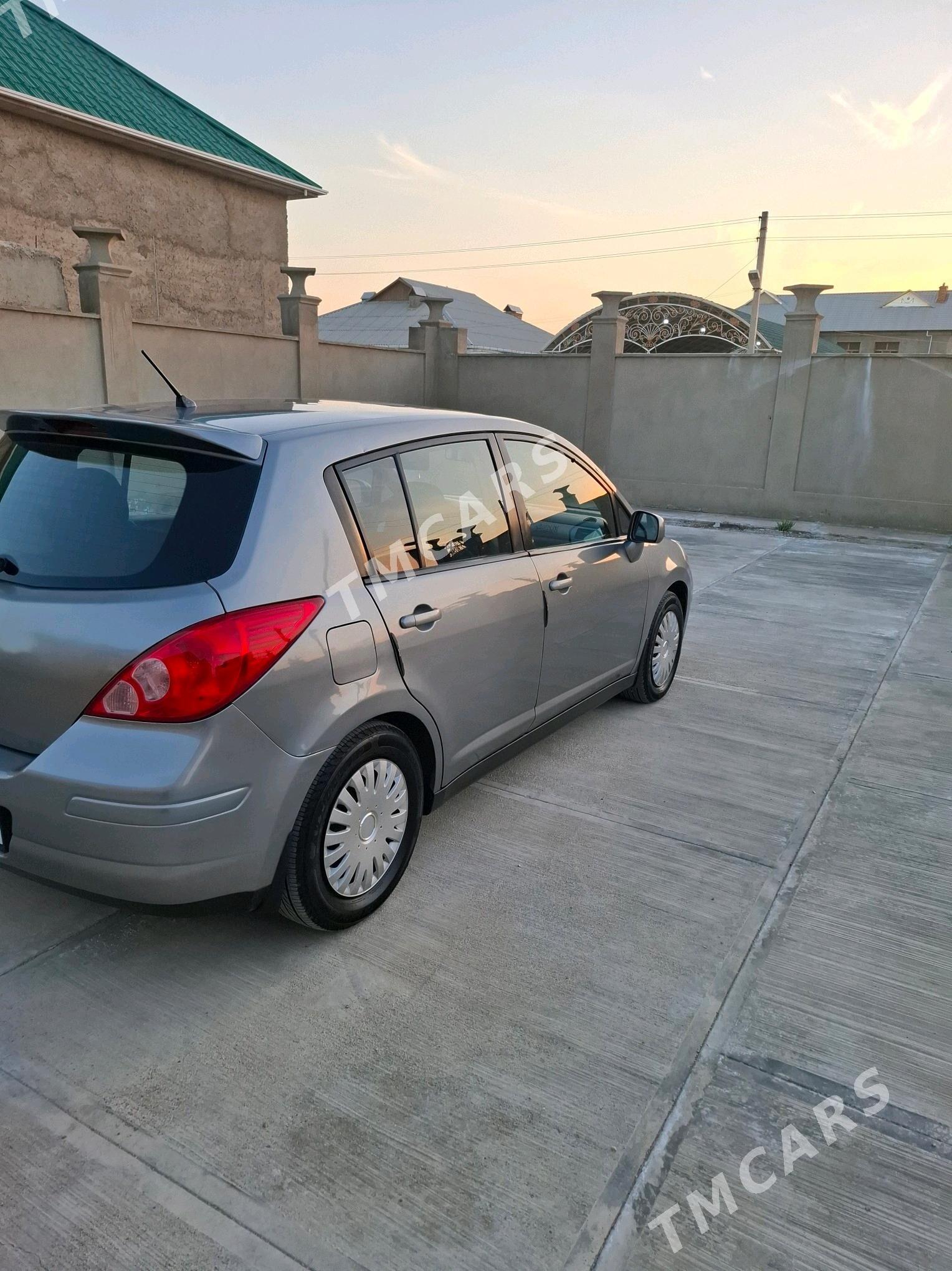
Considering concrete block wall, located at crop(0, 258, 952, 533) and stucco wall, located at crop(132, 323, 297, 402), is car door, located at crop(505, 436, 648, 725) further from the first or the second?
concrete block wall, located at crop(0, 258, 952, 533)

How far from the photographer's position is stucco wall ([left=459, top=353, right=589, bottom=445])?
15828mm

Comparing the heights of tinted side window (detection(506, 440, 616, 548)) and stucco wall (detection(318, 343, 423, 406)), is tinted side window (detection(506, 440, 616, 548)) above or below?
below

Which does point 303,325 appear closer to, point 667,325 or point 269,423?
point 667,325

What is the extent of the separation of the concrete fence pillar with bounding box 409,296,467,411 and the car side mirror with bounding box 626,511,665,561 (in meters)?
13.3

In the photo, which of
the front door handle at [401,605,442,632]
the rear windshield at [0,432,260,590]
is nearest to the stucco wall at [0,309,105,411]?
the rear windshield at [0,432,260,590]

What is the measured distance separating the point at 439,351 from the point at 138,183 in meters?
5.88

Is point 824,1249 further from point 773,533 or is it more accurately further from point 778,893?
point 773,533

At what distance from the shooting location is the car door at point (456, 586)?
2959 millimetres

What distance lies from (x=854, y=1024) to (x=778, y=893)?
0.71 metres

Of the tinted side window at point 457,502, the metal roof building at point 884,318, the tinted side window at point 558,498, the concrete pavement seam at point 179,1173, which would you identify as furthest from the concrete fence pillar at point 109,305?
the metal roof building at point 884,318

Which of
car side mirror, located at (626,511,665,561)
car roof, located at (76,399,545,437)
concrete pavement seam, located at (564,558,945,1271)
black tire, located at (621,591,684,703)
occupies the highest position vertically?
car roof, located at (76,399,545,437)

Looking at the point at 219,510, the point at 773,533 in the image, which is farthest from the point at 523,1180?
the point at 773,533

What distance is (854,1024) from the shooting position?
2.61 meters

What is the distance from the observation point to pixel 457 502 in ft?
11.1
